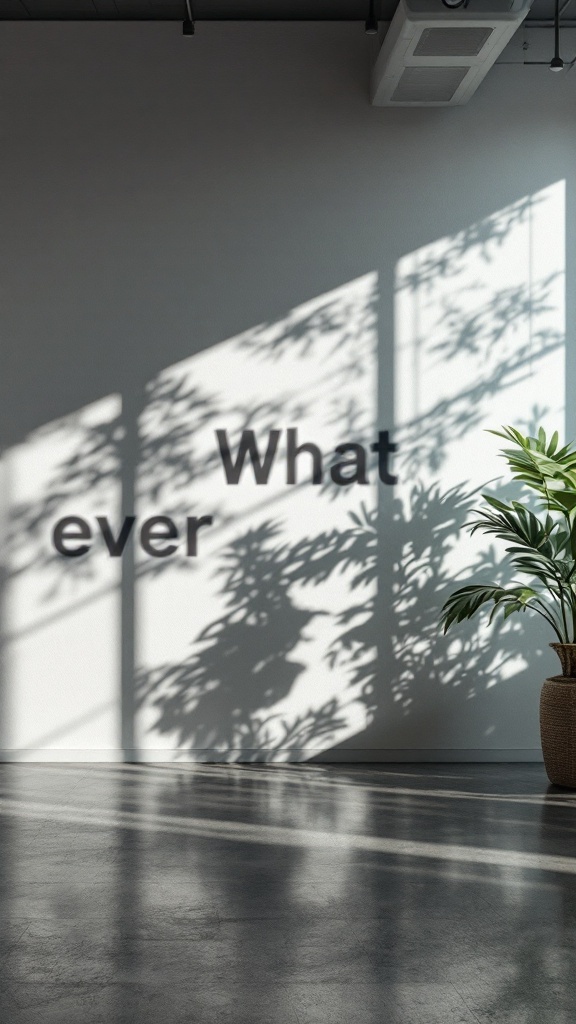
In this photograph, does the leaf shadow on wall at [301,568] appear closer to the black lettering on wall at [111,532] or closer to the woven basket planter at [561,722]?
the black lettering on wall at [111,532]

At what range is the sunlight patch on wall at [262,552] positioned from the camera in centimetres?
533

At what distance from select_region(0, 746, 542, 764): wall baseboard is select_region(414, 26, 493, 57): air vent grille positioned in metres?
3.56

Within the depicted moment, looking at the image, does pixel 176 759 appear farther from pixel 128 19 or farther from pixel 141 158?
pixel 128 19

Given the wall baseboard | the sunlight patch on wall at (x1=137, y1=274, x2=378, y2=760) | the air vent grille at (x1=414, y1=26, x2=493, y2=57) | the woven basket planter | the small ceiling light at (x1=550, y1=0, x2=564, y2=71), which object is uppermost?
the small ceiling light at (x1=550, y1=0, x2=564, y2=71)

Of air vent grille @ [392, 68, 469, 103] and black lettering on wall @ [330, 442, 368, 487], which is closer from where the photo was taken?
air vent grille @ [392, 68, 469, 103]

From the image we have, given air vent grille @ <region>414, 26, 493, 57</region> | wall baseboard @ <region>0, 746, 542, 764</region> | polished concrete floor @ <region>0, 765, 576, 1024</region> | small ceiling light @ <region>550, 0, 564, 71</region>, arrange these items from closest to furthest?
polished concrete floor @ <region>0, 765, 576, 1024</region>
air vent grille @ <region>414, 26, 493, 57</region>
small ceiling light @ <region>550, 0, 564, 71</region>
wall baseboard @ <region>0, 746, 542, 764</region>

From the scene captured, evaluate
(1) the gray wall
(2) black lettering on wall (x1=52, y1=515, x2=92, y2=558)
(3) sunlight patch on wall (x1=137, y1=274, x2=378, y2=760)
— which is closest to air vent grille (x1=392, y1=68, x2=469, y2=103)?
(1) the gray wall

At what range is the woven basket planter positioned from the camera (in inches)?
186

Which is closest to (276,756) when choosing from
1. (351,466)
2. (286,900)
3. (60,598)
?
(60,598)

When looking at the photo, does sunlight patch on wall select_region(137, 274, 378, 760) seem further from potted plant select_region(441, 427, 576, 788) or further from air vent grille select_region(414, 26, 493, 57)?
air vent grille select_region(414, 26, 493, 57)

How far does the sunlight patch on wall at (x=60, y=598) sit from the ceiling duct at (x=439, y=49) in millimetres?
2240

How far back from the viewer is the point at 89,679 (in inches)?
210

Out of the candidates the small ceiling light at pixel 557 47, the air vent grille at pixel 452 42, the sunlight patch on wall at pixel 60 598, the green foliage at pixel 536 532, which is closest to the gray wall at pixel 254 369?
the sunlight patch on wall at pixel 60 598

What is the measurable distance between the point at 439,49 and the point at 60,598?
11.1ft
